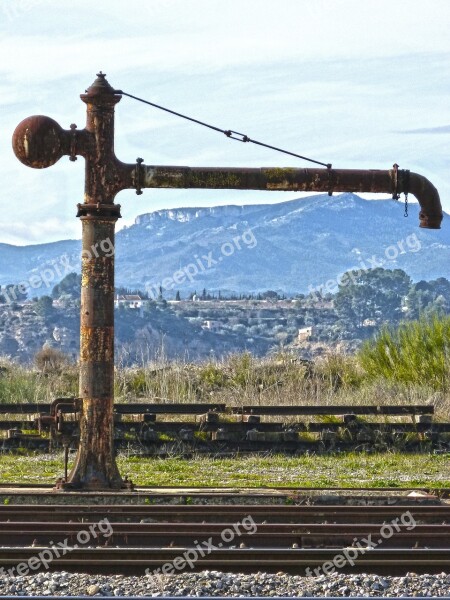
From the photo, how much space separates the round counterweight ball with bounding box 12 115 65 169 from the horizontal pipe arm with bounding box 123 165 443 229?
3.08 ft

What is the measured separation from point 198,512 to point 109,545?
1260mm

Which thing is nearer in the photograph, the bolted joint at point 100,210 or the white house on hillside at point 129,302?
the bolted joint at point 100,210

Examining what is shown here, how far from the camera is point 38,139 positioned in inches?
459

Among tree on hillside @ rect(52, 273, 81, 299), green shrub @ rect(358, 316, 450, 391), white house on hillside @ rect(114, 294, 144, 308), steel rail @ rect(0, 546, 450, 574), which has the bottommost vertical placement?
steel rail @ rect(0, 546, 450, 574)

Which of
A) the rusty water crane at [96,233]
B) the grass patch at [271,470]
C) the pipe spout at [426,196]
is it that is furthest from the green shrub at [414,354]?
the rusty water crane at [96,233]

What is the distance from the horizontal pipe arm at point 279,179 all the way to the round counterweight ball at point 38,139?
0.94 meters

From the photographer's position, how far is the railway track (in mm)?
8172

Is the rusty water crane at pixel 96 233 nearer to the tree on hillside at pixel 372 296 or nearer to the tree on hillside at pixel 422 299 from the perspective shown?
the tree on hillside at pixel 422 299

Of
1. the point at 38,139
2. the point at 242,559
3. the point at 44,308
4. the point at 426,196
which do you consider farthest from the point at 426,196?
the point at 44,308

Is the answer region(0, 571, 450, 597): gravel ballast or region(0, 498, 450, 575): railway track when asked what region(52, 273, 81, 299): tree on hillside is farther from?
region(0, 571, 450, 597): gravel ballast

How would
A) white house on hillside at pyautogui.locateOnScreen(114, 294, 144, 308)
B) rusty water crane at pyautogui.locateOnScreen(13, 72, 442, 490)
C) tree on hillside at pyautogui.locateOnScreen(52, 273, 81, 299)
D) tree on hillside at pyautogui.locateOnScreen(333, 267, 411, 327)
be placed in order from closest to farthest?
rusty water crane at pyautogui.locateOnScreen(13, 72, 442, 490)
white house on hillside at pyautogui.locateOnScreen(114, 294, 144, 308)
tree on hillside at pyautogui.locateOnScreen(333, 267, 411, 327)
tree on hillside at pyautogui.locateOnScreen(52, 273, 81, 299)

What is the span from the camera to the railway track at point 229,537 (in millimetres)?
8172

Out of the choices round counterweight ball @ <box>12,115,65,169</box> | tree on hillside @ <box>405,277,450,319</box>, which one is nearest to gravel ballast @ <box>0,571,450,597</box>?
round counterweight ball @ <box>12,115,65,169</box>

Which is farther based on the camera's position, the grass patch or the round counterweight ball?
the grass patch
